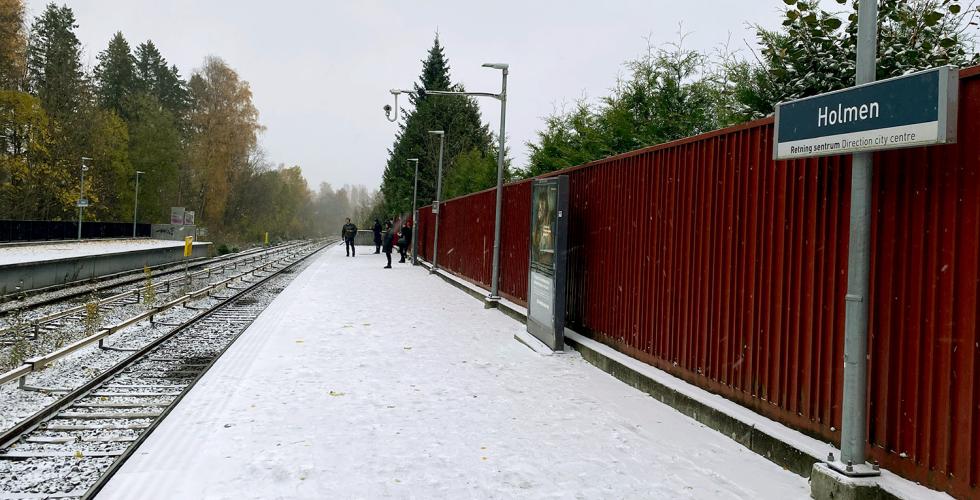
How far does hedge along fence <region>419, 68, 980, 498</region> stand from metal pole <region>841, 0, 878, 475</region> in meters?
0.25

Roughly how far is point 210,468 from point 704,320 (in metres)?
4.24

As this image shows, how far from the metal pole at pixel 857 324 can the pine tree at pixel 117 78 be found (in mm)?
70465

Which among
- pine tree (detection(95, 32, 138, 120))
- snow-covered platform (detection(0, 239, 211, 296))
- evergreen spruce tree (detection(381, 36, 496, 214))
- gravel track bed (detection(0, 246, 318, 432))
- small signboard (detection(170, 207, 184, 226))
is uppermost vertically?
pine tree (detection(95, 32, 138, 120))

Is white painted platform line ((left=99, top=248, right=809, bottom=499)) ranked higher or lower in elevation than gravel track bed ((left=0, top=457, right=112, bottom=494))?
higher

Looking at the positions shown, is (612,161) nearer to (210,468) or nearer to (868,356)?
(868,356)

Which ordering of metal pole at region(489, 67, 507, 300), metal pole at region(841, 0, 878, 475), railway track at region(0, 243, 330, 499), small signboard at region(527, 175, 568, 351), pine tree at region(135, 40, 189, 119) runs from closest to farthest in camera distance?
metal pole at region(841, 0, 878, 475)
railway track at region(0, 243, 330, 499)
small signboard at region(527, 175, 568, 351)
metal pole at region(489, 67, 507, 300)
pine tree at region(135, 40, 189, 119)

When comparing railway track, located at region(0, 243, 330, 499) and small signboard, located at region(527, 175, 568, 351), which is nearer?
railway track, located at region(0, 243, 330, 499)

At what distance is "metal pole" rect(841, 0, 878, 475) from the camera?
3.81 metres

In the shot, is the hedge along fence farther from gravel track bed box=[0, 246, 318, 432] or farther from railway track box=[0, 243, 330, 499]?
gravel track bed box=[0, 246, 318, 432]

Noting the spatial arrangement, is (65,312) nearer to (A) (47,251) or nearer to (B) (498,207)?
(B) (498,207)

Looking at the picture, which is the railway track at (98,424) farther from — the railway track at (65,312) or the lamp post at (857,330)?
the lamp post at (857,330)

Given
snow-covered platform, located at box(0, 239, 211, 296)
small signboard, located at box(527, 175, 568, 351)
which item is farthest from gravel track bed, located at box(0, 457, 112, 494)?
snow-covered platform, located at box(0, 239, 211, 296)

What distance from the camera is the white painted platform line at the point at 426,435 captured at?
14.0ft

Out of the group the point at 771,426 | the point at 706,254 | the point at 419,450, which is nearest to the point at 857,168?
the point at 771,426
